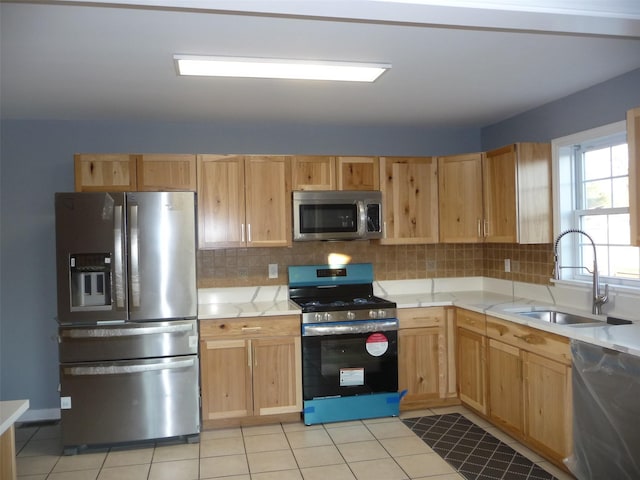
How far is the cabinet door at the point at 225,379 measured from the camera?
3.83 metres

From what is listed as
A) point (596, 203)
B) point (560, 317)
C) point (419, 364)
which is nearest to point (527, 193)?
point (596, 203)

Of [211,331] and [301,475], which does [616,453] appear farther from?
[211,331]

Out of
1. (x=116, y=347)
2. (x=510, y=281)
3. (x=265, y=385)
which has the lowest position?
(x=265, y=385)

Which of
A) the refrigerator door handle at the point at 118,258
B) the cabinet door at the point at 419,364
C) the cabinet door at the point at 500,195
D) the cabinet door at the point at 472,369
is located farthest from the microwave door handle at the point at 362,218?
the refrigerator door handle at the point at 118,258

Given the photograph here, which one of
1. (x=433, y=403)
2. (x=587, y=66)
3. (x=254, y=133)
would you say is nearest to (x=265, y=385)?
(x=433, y=403)

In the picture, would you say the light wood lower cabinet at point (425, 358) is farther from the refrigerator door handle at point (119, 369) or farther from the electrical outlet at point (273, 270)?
the refrigerator door handle at point (119, 369)

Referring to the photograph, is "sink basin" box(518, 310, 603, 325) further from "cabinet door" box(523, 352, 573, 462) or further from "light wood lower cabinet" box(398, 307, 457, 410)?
"light wood lower cabinet" box(398, 307, 457, 410)

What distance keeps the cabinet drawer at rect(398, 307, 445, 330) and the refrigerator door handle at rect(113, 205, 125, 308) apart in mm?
2022

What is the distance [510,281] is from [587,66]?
194 centimetres

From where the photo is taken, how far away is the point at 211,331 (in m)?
3.84

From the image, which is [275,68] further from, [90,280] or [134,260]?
[90,280]

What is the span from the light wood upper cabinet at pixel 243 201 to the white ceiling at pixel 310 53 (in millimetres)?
391

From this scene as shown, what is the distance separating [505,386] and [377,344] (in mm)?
939

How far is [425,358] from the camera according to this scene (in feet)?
13.7
